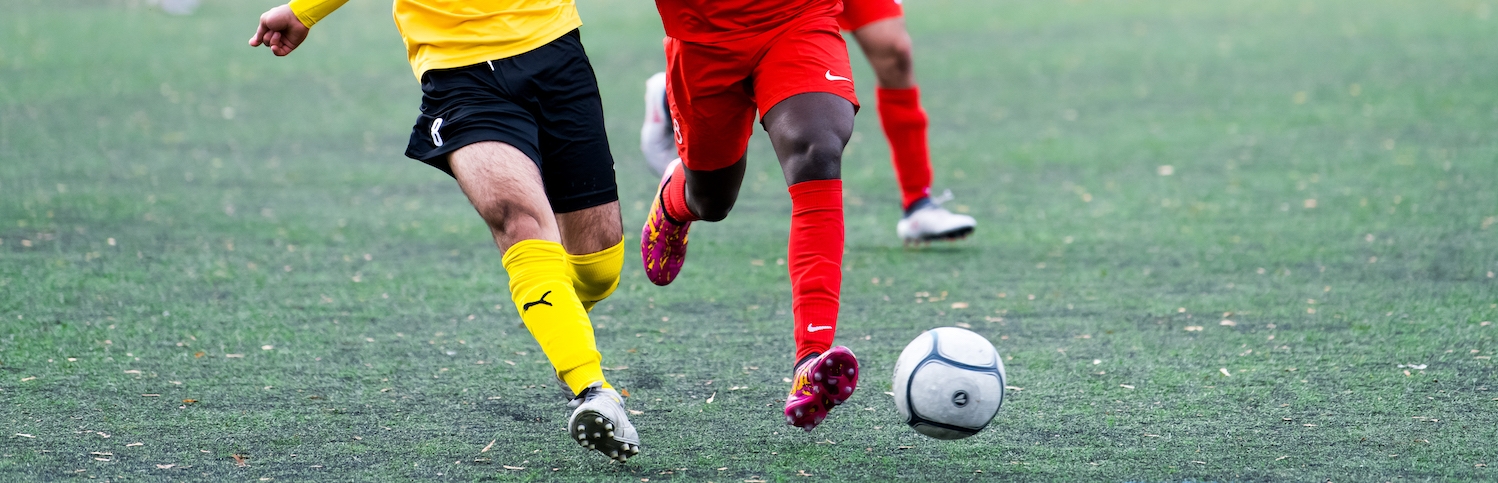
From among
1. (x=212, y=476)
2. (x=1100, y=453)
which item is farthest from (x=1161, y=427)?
(x=212, y=476)

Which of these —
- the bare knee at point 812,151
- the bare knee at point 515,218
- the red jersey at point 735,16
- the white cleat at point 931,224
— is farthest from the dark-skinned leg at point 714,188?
the white cleat at point 931,224

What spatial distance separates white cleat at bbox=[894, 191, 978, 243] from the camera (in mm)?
6984

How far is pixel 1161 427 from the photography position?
158 inches

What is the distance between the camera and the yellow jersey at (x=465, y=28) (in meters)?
4.04

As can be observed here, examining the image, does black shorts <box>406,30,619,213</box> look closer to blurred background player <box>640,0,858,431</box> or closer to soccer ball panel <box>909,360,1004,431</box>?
blurred background player <box>640,0,858,431</box>

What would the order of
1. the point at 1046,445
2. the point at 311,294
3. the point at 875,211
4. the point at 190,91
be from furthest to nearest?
the point at 190,91, the point at 875,211, the point at 311,294, the point at 1046,445

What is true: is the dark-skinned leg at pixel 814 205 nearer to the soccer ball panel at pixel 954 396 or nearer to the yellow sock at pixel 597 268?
the soccer ball panel at pixel 954 396

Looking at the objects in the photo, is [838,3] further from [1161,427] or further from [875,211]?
[875,211]

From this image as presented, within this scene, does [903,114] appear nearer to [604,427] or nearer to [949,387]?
[949,387]

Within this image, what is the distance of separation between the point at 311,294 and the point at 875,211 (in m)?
3.37

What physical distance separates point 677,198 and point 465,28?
1.13 metres

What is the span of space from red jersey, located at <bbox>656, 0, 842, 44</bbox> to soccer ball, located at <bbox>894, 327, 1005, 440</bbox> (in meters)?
0.97

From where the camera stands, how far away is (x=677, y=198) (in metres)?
4.96

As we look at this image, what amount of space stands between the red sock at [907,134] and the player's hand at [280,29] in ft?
11.6
